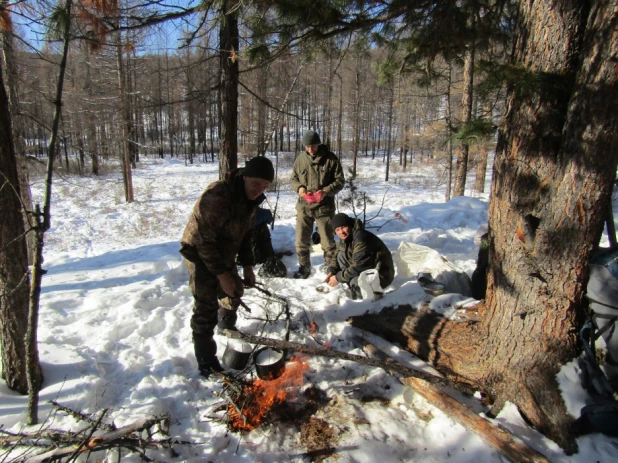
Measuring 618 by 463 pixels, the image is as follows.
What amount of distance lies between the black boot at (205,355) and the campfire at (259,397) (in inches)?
17.6

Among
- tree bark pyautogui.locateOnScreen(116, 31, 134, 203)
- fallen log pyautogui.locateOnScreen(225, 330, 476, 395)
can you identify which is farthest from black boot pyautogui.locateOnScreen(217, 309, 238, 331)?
tree bark pyautogui.locateOnScreen(116, 31, 134, 203)

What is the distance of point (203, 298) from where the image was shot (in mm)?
2891

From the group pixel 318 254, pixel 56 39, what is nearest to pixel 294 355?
pixel 318 254

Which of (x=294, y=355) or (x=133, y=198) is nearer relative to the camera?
(x=294, y=355)

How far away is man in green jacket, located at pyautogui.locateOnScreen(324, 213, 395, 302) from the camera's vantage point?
412 centimetres

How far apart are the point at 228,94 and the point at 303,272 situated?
2.86m

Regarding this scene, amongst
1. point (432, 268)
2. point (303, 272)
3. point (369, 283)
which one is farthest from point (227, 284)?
point (432, 268)

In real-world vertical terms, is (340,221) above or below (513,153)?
below

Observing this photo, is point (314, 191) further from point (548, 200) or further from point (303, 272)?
point (548, 200)

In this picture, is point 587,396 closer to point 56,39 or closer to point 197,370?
point 197,370

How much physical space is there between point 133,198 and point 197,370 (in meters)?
16.1

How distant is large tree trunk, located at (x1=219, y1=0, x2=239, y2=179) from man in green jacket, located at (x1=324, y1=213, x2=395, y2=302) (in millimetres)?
2360

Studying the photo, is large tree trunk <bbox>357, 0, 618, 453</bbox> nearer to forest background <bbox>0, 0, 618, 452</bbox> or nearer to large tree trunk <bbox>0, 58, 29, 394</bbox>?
forest background <bbox>0, 0, 618, 452</bbox>

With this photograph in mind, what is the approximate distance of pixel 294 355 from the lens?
313cm
